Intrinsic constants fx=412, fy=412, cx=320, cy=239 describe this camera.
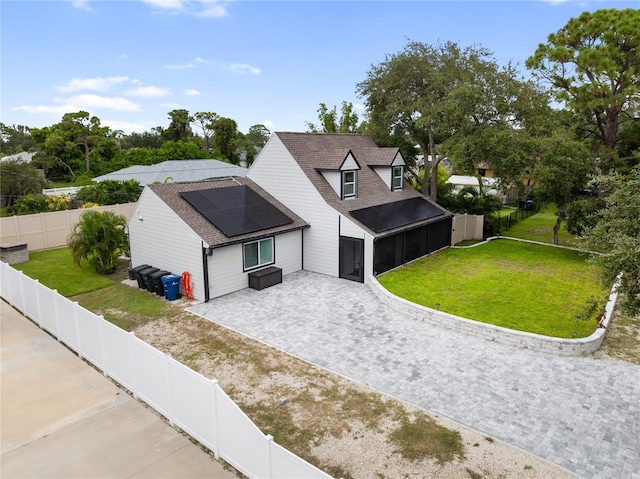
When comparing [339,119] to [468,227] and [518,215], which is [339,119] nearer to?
[518,215]

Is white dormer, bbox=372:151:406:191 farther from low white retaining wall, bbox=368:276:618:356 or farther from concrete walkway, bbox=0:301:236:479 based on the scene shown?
concrete walkway, bbox=0:301:236:479

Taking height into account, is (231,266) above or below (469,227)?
below

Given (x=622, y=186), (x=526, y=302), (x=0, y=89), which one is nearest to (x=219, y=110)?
(x=0, y=89)

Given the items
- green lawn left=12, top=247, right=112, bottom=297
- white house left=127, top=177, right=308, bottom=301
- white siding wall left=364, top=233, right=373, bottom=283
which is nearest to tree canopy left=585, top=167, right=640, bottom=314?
white siding wall left=364, top=233, right=373, bottom=283

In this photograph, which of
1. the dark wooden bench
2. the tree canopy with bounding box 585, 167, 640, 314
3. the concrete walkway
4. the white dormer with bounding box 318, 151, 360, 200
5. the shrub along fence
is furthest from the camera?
the shrub along fence

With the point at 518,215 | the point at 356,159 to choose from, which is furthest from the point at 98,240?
the point at 518,215

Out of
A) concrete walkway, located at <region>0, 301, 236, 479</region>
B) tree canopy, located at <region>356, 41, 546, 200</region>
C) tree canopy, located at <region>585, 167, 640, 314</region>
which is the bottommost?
concrete walkway, located at <region>0, 301, 236, 479</region>

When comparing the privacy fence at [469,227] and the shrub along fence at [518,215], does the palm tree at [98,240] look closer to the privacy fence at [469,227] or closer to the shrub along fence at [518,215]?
the privacy fence at [469,227]

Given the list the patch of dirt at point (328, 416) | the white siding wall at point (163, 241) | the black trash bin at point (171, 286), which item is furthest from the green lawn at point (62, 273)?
the patch of dirt at point (328, 416)
